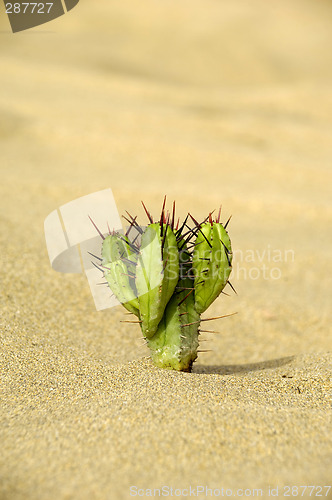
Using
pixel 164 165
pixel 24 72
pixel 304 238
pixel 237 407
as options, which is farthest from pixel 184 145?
pixel 237 407

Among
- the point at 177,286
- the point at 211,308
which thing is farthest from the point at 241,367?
the point at 211,308

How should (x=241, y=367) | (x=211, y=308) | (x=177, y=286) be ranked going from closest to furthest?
(x=177, y=286), (x=241, y=367), (x=211, y=308)

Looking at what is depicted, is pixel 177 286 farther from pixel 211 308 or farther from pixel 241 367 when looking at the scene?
pixel 211 308

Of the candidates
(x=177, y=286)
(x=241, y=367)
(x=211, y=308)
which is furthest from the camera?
(x=211, y=308)

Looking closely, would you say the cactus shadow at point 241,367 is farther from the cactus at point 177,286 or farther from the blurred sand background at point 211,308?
the cactus at point 177,286

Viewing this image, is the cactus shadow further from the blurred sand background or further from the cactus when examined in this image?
the cactus

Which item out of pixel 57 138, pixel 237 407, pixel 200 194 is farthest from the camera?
pixel 57 138

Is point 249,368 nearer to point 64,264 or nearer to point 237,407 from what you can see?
point 237,407
